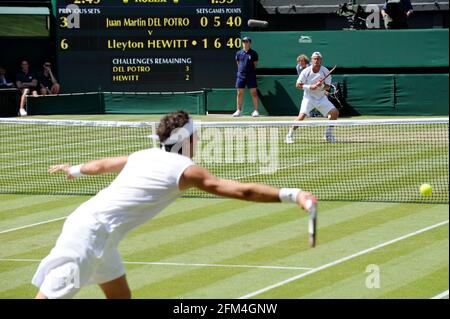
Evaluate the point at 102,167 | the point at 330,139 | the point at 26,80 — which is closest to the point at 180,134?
the point at 102,167

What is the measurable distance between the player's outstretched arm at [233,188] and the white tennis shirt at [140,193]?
7 centimetres

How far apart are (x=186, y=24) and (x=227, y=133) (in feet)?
21.0

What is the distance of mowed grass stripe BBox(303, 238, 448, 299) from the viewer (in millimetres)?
9641

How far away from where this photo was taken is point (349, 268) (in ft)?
34.9

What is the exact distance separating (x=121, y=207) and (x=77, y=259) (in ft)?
1.50

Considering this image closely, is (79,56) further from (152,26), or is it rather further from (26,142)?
(26,142)

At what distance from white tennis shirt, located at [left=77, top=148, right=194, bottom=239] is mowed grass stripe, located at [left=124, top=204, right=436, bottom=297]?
110 inches

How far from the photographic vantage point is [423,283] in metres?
9.92

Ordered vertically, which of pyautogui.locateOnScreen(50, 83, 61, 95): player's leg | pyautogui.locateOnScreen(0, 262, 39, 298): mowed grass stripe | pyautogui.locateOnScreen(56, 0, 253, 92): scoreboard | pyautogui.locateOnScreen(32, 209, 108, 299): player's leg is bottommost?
pyautogui.locateOnScreen(0, 262, 39, 298): mowed grass stripe

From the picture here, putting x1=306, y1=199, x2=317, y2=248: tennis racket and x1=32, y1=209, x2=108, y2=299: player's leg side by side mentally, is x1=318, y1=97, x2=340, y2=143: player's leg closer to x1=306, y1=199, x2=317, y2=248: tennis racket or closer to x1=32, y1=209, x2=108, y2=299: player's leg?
x1=32, y1=209, x2=108, y2=299: player's leg

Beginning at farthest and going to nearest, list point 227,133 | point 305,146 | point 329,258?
point 227,133
point 305,146
point 329,258

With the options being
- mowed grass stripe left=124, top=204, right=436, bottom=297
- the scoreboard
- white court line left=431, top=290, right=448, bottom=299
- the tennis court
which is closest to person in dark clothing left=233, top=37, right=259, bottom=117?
the scoreboard
